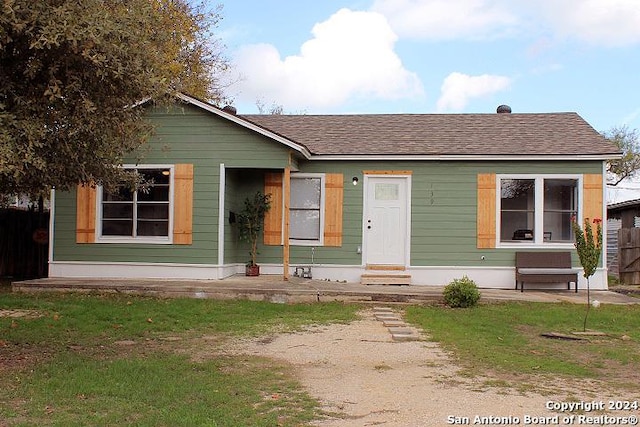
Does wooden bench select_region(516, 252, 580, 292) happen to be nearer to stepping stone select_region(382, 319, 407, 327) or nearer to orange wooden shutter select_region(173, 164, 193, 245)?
stepping stone select_region(382, 319, 407, 327)

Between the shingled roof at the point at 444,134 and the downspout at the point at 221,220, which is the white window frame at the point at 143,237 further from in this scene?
the shingled roof at the point at 444,134

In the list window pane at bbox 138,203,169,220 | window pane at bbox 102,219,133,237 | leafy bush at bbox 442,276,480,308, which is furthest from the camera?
window pane at bbox 102,219,133,237

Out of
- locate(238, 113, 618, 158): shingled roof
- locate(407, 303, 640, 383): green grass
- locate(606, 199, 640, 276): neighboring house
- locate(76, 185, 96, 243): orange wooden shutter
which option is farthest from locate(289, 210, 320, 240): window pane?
locate(606, 199, 640, 276): neighboring house

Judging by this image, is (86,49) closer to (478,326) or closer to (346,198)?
(478,326)

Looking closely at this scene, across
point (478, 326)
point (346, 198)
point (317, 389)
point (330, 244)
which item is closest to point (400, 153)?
point (346, 198)

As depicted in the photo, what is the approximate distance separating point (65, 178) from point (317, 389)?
3.66 meters

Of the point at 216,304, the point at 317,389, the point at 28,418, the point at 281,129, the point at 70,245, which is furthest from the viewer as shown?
the point at 281,129

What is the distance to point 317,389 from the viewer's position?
18.0ft

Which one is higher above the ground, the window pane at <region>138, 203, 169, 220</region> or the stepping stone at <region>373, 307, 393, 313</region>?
the window pane at <region>138, 203, 169, 220</region>

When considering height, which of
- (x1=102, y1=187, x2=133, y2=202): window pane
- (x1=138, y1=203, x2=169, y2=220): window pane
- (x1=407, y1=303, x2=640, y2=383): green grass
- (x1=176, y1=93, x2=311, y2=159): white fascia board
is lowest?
(x1=407, y1=303, x2=640, y2=383): green grass

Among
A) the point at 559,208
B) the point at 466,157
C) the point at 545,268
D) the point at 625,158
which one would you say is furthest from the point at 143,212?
the point at 625,158

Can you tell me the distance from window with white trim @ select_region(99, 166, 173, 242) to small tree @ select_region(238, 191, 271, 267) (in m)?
1.58

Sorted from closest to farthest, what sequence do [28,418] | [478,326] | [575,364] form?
[28,418], [575,364], [478,326]

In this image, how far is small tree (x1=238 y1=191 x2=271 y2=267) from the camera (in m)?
13.1
